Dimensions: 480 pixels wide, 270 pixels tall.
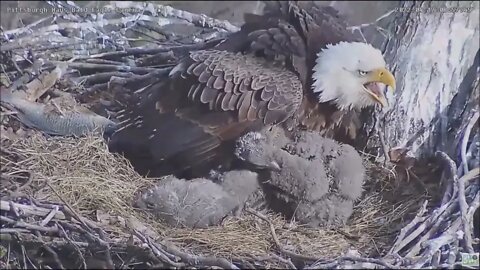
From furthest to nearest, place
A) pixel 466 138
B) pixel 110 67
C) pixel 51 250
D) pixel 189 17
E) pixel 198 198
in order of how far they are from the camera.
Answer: pixel 189 17 → pixel 110 67 → pixel 466 138 → pixel 198 198 → pixel 51 250

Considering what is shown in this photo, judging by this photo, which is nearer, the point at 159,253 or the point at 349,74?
the point at 159,253

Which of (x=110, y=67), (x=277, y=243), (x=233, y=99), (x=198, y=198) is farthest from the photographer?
(x=110, y=67)

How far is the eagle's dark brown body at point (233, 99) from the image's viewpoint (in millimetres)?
3510

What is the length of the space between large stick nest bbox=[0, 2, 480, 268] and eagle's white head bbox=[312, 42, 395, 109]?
1.11 ft

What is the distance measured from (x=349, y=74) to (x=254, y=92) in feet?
1.65

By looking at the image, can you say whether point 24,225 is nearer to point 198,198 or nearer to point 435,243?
point 198,198

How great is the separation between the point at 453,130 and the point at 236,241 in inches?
51.9

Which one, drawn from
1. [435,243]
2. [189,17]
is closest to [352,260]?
[435,243]

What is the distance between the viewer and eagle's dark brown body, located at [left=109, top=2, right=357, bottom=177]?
11.5 ft

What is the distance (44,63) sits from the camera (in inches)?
162

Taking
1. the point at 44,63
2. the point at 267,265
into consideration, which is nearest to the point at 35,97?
the point at 44,63

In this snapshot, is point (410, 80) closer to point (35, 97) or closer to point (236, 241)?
point (236, 241)

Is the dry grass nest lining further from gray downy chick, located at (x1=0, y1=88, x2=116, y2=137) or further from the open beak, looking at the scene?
the open beak

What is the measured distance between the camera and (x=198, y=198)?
11.1 feet
